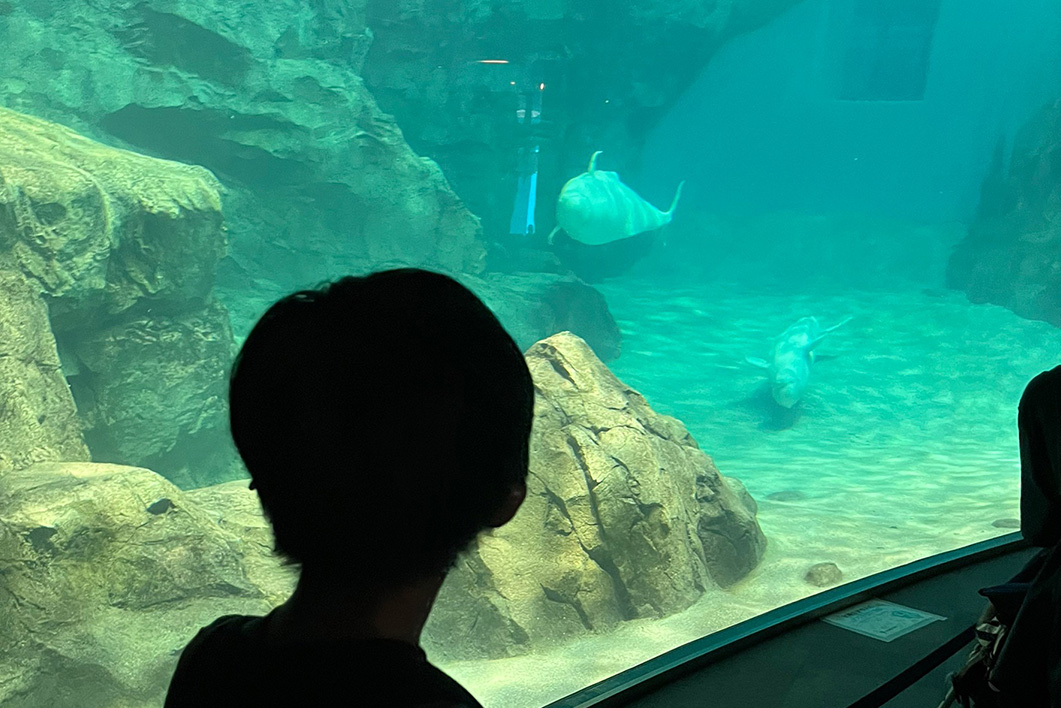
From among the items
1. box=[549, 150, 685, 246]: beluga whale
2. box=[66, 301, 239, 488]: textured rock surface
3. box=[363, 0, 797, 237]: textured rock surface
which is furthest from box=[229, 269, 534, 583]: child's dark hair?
box=[363, 0, 797, 237]: textured rock surface

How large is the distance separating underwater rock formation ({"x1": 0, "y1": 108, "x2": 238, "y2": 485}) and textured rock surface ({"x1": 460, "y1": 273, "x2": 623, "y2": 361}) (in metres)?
5.26

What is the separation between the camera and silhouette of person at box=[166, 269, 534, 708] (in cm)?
70

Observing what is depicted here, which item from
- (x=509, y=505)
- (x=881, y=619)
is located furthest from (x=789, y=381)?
(x=509, y=505)

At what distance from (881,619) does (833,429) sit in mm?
10415

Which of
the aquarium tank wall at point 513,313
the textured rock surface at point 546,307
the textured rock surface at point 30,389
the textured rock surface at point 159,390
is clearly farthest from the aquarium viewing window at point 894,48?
Answer: the textured rock surface at point 30,389

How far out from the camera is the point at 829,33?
41656 mm

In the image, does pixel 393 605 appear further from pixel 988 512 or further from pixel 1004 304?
pixel 1004 304

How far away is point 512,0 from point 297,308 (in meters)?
17.3

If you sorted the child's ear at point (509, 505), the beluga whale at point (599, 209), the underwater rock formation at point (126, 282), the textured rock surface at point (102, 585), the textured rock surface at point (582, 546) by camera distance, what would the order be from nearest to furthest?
the child's ear at point (509, 505), the textured rock surface at point (102, 585), the textured rock surface at point (582, 546), the underwater rock formation at point (126, 282), the beluga whale at point (599, 209)

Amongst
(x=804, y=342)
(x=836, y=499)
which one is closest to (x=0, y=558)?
(x=836, y=499)

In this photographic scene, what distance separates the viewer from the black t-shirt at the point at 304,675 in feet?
2.07

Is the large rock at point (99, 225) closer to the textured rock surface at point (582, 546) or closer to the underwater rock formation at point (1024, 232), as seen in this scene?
the textured rock surface at point (582, 546)

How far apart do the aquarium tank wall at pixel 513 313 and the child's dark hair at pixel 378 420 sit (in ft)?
0.21

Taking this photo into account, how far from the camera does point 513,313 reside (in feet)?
42.4
